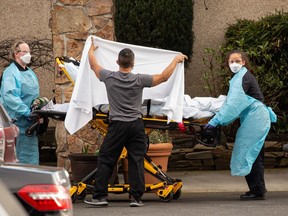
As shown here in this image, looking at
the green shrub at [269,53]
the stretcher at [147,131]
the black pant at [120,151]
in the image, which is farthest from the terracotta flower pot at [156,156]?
the green shrub at [269,53]

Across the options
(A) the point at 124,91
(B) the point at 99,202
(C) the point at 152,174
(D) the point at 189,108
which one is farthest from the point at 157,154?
(A) the point at 124,91

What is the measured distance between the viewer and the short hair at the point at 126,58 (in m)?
10.5

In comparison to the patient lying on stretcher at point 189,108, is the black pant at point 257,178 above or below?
below

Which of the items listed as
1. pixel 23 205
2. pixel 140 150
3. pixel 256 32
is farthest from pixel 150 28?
pixel 23 205

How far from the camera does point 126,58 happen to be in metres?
10.4

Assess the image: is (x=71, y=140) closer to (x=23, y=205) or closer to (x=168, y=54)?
(x=168, y=54)

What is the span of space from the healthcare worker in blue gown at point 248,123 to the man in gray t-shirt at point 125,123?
952 millimetres

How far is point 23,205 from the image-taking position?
5.06m

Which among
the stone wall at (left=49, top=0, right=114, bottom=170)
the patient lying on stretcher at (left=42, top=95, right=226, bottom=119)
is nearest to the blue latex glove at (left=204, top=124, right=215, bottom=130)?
the patient lying on stretcher at (left=42, top=95, right=226, bottom=119)

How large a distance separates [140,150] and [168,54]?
1282 mm

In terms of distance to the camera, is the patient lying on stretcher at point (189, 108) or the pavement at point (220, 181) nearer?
the patient lying on stretcher at point (189, 108)

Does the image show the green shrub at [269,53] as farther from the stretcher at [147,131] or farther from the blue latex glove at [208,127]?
the blue latex glove at [208,127]

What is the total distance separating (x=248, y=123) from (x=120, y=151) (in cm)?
159

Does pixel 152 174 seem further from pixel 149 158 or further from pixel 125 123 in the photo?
pixel 125 123
